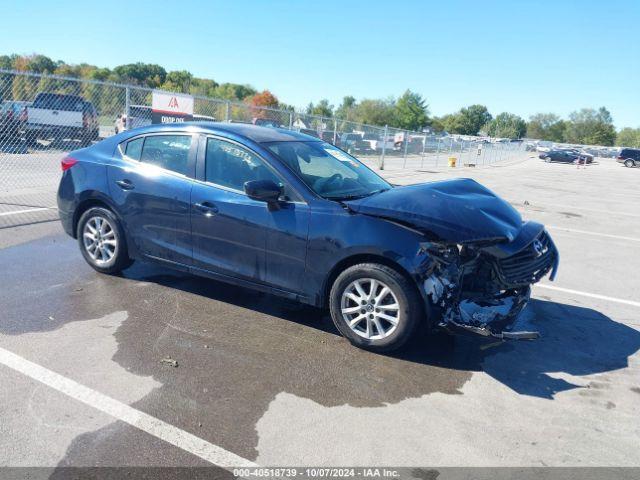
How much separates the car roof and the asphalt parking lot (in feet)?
5.15

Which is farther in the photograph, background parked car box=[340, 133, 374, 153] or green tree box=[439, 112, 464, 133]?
green tree box=[439, 112, 464, 133]

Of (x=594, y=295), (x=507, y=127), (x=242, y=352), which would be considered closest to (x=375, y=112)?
(x=507, y=127)

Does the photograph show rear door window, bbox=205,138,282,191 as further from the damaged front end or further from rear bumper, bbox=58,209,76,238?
rear bumper, bbox=58,209,76,238

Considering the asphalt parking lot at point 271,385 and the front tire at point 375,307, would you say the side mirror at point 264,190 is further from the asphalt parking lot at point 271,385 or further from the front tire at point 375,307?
the asphalt parking lot at point 271,385

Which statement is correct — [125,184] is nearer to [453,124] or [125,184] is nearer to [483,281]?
[483,281]

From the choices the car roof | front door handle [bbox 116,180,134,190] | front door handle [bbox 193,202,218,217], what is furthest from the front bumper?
front door handle [bbox 116,180,134,190]

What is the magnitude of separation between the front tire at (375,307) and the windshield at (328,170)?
30.5 inches

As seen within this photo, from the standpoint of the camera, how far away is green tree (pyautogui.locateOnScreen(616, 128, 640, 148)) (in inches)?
5217

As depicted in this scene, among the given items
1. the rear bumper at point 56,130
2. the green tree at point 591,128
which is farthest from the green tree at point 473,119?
the rear bumper at point 56,130

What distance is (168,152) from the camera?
195 inches

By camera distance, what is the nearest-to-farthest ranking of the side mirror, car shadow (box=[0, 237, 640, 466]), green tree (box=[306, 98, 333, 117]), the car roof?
car shadow (box=[0, 237, 640, 466])
the side mirror
the car roof
green tree (box=[306, 98, 333, 117])

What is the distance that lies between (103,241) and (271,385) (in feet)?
9.17

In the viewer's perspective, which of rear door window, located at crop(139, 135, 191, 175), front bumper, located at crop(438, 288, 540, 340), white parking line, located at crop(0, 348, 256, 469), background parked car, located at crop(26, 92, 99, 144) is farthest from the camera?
background parked car, located at crop(26, 92, 99, 144)

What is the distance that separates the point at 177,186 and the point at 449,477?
3.34m
